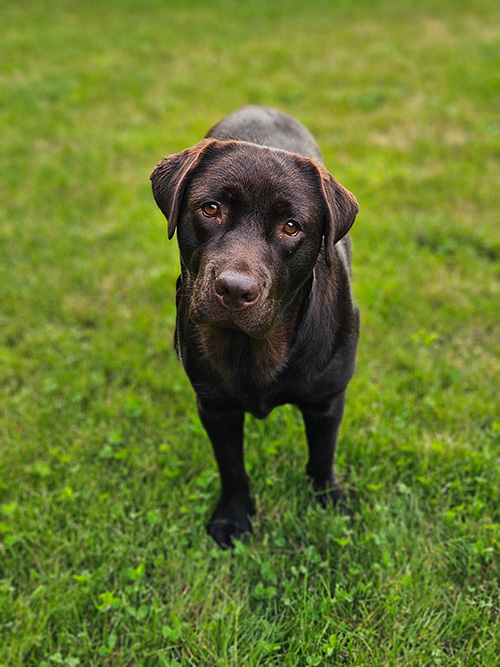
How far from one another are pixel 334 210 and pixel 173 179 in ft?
1.98

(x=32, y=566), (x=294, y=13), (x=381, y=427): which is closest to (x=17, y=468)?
(x=32, y=566)

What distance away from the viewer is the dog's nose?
2.00m

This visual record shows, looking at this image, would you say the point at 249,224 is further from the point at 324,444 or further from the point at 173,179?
the point at 324,444

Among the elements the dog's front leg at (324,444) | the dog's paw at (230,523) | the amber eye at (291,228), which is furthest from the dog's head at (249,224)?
the dog's paw at (230,523)

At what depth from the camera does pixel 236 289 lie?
2004 millimetres

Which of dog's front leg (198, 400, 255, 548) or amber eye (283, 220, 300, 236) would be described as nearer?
amber eye (283, 220, 300, 236)

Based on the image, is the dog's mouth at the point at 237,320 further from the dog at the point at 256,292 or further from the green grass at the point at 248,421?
the green grass at the point at 248,421

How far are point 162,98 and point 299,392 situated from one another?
590 centimetres

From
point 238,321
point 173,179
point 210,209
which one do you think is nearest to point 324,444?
point 238,321

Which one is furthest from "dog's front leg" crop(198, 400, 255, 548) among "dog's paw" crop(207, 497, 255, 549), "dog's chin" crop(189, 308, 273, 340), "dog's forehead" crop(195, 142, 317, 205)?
"dog's forehead" crop(195, 142, 317, 205)

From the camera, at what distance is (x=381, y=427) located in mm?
3395

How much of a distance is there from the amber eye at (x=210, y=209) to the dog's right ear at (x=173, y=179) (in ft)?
0.42

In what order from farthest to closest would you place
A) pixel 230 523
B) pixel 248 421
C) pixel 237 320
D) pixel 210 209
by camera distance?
pixel 248 421
pixel 230 523
pixel 210 209
pixel 237 320

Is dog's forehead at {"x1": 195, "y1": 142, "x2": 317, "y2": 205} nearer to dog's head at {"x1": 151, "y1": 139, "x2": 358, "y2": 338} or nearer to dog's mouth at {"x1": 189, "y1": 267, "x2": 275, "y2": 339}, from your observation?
dog's head at {"x1": 151, "y1": 139, "x2": 358, "y2": 338}
